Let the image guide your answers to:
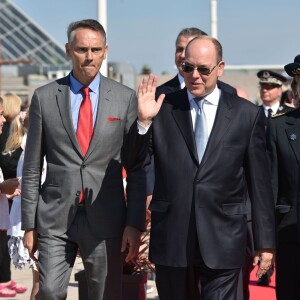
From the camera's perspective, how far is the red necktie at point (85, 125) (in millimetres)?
5988

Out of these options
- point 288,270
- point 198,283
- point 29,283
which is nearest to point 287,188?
point 288,270

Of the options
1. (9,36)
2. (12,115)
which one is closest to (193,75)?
(12,115)

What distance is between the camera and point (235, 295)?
565cm

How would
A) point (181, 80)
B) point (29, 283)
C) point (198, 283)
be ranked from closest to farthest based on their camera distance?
point (198, 283)
point (181, 80)
point (29, 283)

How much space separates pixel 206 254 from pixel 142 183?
0.72 m

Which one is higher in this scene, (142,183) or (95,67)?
(95,67)

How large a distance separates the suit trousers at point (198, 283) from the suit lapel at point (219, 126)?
0.60 meters

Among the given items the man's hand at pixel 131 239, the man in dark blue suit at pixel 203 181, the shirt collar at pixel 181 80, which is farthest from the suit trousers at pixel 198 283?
the shirt collar at pixel 181 80

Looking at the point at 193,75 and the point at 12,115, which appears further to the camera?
the point at 12,115

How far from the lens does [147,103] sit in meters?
5.57

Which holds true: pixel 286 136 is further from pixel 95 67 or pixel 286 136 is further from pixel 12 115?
pixel 12 115

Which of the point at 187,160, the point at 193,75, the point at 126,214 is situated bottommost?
the point at 126,214

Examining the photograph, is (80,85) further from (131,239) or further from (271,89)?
(271,89)

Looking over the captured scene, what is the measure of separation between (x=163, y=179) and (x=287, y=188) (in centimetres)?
89
